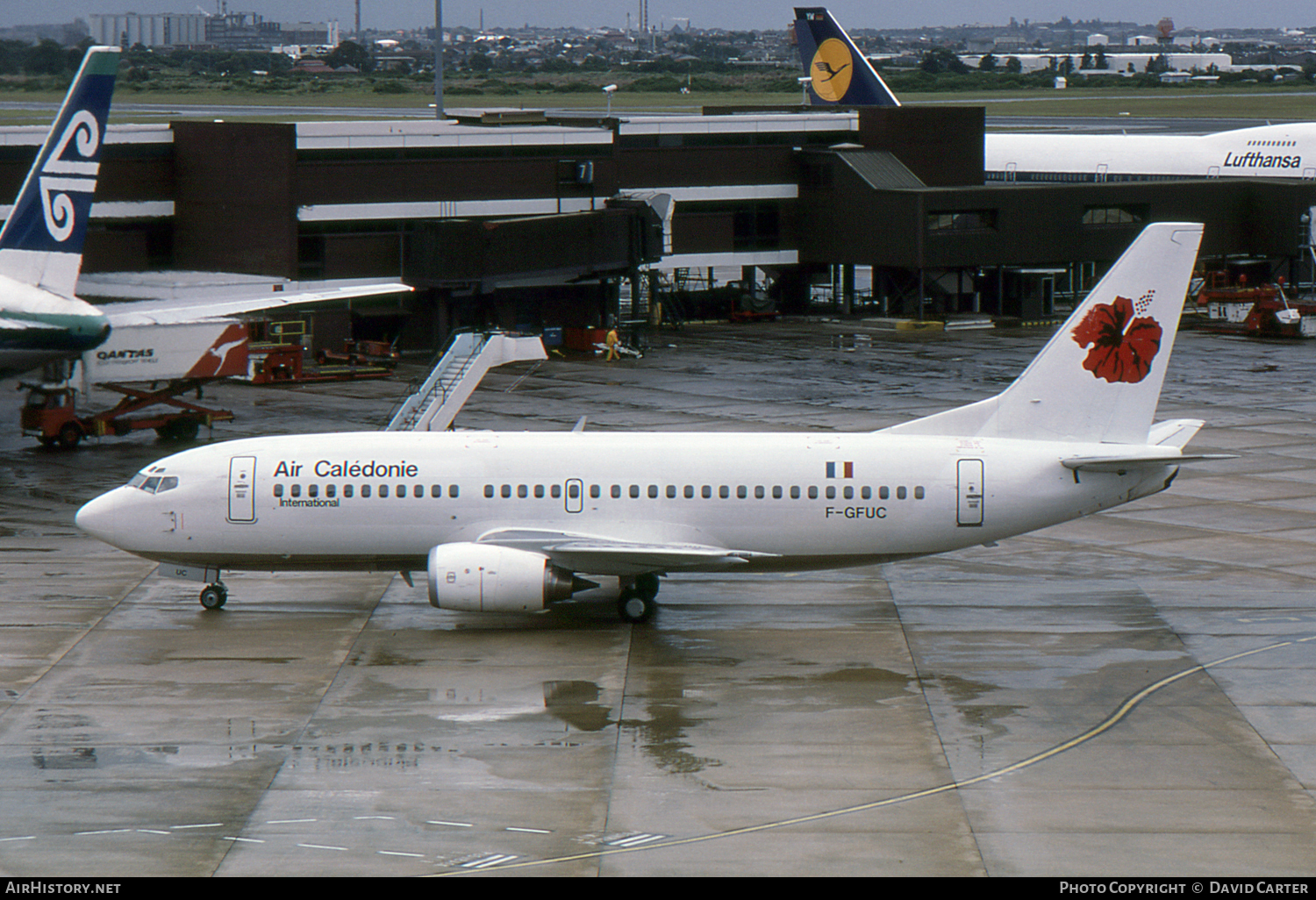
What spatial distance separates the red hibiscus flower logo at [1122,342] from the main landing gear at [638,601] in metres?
10.2

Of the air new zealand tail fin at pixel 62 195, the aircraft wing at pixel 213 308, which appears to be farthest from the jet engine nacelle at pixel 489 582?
the air new zealand tail fin at pixel 62 195

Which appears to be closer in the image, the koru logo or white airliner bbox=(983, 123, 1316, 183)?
the koru logo

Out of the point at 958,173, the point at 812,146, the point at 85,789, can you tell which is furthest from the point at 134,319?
the point at 958,173

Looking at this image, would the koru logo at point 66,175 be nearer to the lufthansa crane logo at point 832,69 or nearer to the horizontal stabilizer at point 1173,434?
the horizontal stabilizer at point 1173,434

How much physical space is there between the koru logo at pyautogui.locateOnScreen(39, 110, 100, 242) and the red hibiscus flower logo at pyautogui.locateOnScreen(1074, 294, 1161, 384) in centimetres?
3197

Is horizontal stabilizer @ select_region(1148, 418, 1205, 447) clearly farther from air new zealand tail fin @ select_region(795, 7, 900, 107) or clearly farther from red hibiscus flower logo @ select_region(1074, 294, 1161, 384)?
air new zealand tail fin @ select_region(795, 7, 900, 107)

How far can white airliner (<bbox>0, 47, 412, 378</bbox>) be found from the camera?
1981 inches

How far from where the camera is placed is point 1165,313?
112ft

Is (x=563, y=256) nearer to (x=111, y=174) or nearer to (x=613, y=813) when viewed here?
(x=111, y=174)

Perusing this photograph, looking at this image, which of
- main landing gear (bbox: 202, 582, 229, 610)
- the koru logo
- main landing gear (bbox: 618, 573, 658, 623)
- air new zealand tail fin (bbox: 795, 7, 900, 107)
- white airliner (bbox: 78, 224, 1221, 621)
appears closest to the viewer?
white airliner (bbox: 78, 224, 1221, 621)

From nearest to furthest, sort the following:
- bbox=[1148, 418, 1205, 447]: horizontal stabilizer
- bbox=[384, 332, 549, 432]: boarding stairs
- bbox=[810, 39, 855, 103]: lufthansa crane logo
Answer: bbox=[1148, 418, 1205, 447]: horizontal stabilizer → bbox=[384, 332, 549, 432]: boarding stairs → bbox=[810, 39, 855, 103]: lufthansa crane logo

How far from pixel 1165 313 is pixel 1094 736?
1072 centimetres

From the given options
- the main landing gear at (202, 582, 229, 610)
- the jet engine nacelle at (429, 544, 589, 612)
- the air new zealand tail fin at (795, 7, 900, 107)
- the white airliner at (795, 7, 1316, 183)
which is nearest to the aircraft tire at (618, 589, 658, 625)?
the jet engine nacelle at (429, 544, 589, 612)

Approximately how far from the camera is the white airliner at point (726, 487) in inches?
1325
